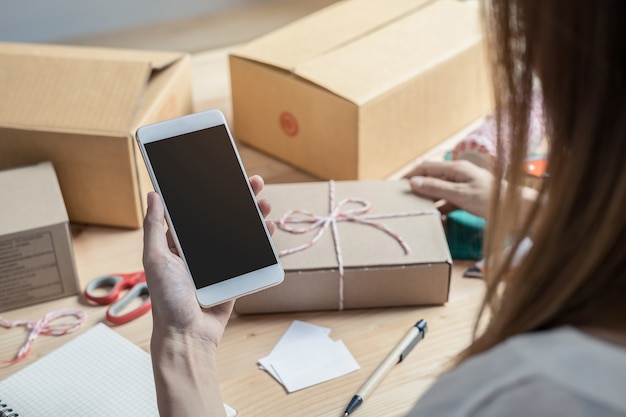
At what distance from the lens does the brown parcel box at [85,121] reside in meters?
0.91

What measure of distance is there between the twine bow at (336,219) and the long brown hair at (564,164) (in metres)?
0.34

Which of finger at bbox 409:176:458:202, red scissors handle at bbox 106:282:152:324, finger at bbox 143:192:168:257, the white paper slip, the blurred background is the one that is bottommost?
the white paper slip

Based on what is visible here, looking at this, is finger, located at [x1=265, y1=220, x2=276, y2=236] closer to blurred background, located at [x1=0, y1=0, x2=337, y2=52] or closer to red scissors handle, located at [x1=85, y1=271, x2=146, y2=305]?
red scissors handle, located at [x1=85, y1=271, x2=146, y2=305]

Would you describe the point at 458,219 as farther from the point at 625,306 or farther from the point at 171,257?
the point at 625,306

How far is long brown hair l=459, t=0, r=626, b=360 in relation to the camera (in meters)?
0.40

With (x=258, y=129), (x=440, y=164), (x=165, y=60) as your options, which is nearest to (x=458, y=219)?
(x=440, y=164)

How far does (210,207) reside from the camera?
0.79m

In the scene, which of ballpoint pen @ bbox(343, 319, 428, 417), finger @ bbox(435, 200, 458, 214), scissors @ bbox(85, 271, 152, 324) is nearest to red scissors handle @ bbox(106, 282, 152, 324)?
scissors @ bbox(85, 271, 152, 324)

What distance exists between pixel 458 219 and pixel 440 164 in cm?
7

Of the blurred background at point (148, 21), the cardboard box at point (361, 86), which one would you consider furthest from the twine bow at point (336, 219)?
the blurred background at point (148, 21)

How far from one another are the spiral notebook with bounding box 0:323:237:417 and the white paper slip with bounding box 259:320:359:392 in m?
0.07

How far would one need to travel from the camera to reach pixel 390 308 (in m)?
0.85

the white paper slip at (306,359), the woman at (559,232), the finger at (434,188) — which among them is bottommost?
the white paper slip at (306,359)

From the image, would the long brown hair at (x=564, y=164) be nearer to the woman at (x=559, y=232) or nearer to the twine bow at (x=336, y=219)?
the woman at (x=559, y=232)
